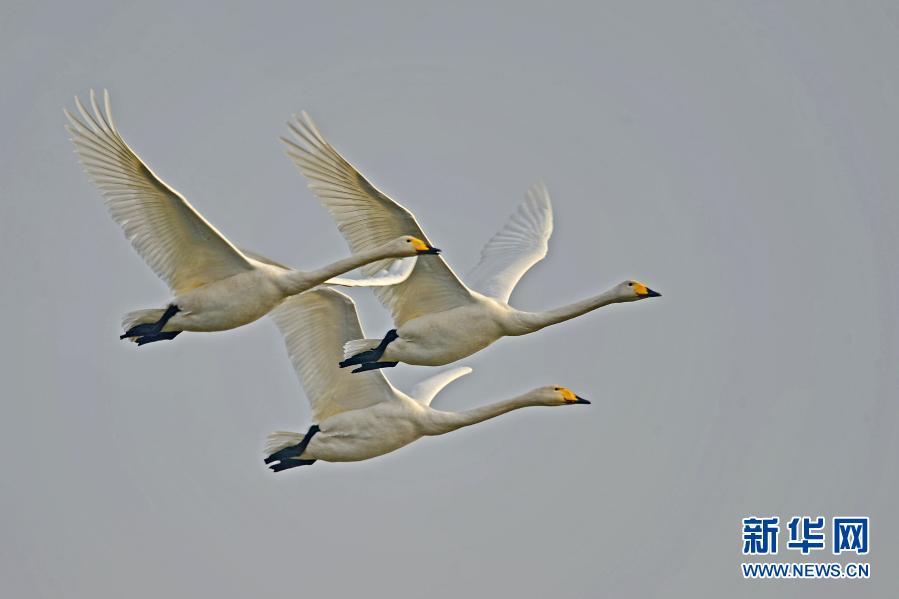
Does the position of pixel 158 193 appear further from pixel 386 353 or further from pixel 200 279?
pixel 386 353

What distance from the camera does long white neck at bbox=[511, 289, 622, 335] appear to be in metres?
31.7

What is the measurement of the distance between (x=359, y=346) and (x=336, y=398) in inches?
41.7

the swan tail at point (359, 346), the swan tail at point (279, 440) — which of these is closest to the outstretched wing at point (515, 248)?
the swan tail at point (359, 346)

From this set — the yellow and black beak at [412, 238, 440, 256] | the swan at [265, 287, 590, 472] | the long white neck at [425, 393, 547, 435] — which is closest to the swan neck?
the yellow and black beak at [412, 238, 440, 256]

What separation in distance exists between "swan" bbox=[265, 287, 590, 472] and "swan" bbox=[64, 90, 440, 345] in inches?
66.3

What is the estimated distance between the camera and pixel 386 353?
104 ft

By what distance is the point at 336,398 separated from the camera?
32031 millimetres

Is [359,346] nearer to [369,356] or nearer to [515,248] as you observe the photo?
[369,356]

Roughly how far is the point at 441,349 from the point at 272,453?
3035 mm

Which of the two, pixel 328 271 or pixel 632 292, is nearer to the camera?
pixel 328 271

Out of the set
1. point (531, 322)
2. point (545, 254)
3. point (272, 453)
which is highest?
point (545, 254)

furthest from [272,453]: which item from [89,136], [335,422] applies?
[89,136]

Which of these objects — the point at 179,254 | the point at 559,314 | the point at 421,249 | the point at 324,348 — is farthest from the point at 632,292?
the point at 179,254

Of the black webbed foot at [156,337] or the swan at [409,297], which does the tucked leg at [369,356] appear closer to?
the swan at [409,297]
